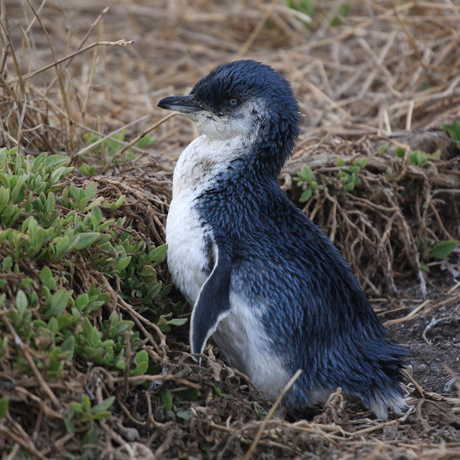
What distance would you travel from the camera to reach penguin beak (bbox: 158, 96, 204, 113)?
3795 millimetres

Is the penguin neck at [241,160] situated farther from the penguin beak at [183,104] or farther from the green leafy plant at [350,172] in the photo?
the green leafy plant at [350,172]

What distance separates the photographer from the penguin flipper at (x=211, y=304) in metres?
3.24

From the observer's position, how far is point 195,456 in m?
2.97

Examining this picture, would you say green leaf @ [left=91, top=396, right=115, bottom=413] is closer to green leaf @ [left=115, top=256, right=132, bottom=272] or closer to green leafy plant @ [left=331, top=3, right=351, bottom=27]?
green leaf @ [left=115, top=256, right=132, bottom=272]

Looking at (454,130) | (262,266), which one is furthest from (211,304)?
(454,130)

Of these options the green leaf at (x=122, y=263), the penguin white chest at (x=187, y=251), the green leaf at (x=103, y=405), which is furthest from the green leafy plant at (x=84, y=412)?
the penguin white chest at (x=187, y=251)

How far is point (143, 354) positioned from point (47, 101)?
6.35 feet

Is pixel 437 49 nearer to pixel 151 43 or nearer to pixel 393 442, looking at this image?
pixel 151 43

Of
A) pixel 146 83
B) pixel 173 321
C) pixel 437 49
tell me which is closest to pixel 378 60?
pixel 437 49

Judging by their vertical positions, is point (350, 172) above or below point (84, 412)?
above

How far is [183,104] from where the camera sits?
12.5 feet

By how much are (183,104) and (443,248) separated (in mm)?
1943

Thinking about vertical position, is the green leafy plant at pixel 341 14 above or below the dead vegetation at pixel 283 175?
above

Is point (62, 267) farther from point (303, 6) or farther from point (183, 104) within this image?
point (303, 6)
